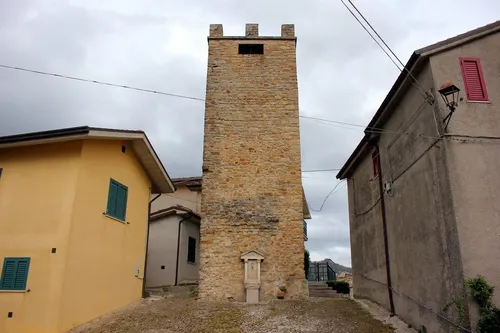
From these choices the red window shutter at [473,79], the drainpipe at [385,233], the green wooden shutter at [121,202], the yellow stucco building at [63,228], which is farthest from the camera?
the green wooden shutter at [121,202]

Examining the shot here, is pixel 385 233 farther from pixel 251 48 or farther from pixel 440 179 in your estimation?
pixel 251 48

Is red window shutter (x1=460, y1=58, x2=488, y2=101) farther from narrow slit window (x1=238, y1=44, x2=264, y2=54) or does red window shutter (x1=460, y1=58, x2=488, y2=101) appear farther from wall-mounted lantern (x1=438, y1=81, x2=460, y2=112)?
narrow slit window (x1=238, y1=44, x2=264, y2=54)

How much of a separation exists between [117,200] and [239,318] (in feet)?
17.8

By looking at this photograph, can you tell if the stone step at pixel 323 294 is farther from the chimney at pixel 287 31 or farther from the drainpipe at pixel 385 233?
the chimney at pixel 287 31

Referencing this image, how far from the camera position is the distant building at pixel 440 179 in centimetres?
840

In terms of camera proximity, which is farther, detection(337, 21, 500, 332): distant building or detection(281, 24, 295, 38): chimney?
detection(281, 24, 295, 38): chimney

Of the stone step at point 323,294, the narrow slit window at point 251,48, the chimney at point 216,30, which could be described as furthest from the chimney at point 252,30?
the stone step at point 323,294

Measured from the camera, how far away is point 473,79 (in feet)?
31.6

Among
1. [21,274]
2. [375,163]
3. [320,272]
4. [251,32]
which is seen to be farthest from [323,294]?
[251,32]

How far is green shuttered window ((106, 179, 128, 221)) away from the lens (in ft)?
43.9

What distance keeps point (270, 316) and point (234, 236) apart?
359cm

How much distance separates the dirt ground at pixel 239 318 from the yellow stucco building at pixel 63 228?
0.86m

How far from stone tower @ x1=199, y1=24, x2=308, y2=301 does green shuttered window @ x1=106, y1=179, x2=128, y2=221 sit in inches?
110

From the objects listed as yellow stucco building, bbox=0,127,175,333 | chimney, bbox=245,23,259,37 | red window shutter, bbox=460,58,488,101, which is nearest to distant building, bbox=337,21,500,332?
red window shutter, bbox=460,58,488,101
